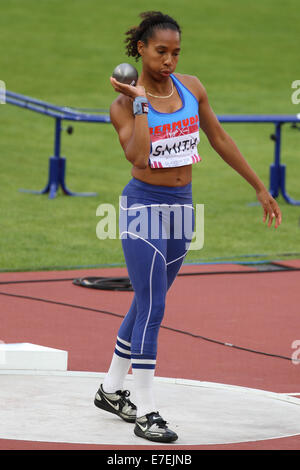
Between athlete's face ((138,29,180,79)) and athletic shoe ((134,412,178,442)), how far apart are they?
1.69 m

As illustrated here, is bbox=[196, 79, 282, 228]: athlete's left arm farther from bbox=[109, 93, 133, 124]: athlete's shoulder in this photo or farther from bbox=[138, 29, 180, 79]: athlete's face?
bbox=[109, 93, 133, 124]: athlete's shoulder

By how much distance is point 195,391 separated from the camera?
6129 mm

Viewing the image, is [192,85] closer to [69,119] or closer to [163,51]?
[163,51]

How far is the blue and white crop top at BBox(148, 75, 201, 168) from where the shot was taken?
5.23 metres

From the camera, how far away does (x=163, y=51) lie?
5242 millimetres

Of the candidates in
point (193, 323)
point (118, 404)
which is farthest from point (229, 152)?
point (193, 323)

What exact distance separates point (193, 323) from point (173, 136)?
324cm

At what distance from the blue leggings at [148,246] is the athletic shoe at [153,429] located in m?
0.26

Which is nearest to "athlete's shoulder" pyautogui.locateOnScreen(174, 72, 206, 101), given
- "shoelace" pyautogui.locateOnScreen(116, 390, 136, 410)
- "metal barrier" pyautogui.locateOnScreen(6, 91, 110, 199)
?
"shoelace" pyautogui.locateOnScreen(116, 390, 136, 410)

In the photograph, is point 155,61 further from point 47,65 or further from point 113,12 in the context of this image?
point 113,12

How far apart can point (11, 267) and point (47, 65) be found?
2208 cm

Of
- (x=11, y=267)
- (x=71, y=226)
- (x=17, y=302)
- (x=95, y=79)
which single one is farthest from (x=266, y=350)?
(x=95, y=79)

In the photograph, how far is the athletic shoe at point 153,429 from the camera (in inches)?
200

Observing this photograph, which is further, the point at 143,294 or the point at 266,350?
the point at 266,350
